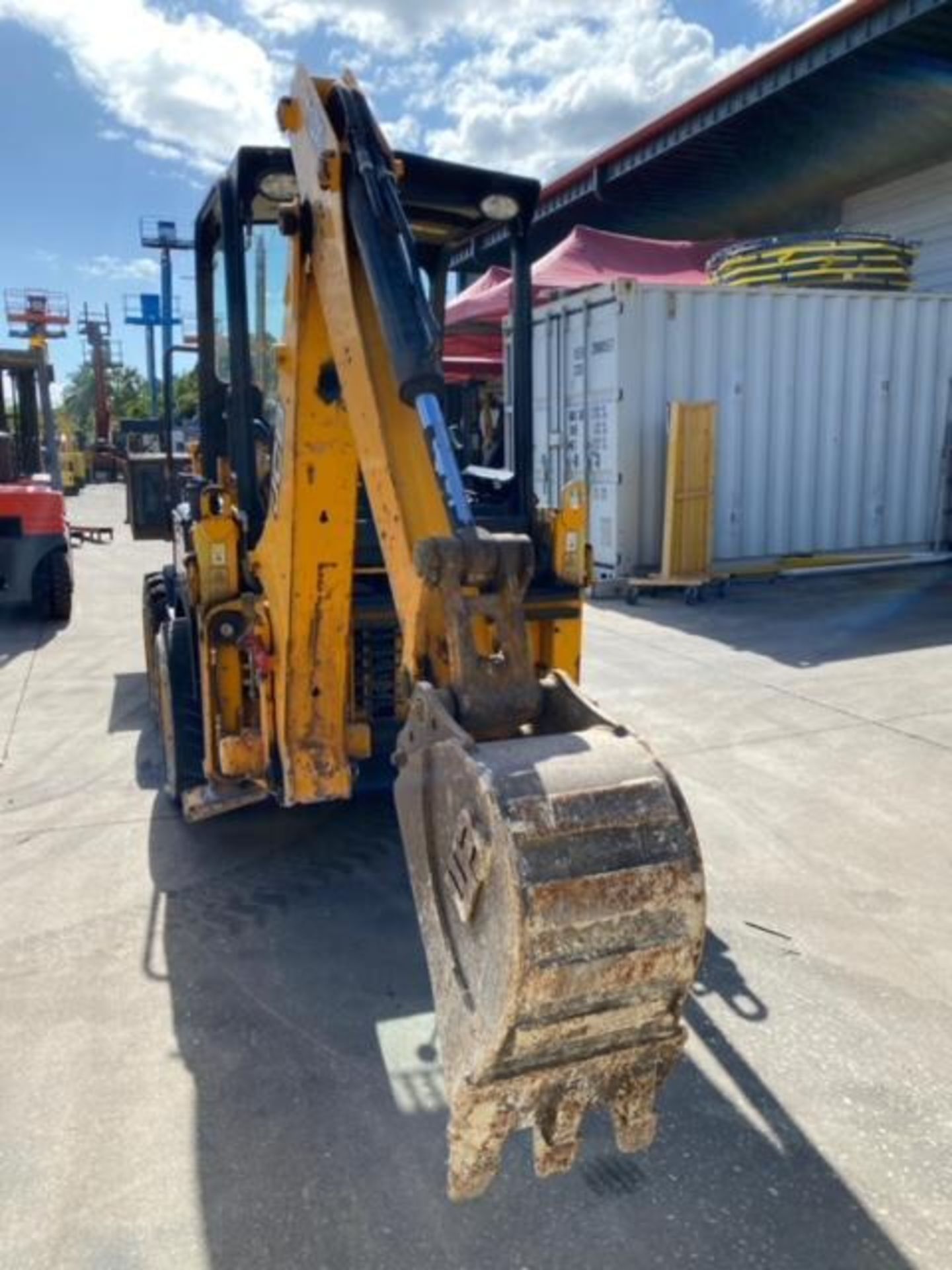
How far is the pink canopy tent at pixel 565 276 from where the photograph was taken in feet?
45.3

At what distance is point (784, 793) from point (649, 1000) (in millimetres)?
3352

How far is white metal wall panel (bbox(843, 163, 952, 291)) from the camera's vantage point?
14.6 m

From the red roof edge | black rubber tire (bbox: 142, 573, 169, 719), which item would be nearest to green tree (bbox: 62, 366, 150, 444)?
the red roof edge

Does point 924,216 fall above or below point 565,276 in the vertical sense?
above

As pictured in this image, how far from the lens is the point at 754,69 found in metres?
13.1

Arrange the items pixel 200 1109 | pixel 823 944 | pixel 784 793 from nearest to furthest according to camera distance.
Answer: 1. pixel 200 1109
2. pixel 823 944
3. pixel 784 793

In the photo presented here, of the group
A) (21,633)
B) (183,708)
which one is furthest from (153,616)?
(21,633)

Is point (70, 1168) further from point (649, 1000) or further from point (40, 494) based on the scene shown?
point (40, 494)

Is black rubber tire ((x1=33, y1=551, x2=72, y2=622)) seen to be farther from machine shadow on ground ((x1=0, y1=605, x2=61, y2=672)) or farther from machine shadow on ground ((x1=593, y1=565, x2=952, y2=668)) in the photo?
machine shadow on ground ((x1=593, y1=565, x2=952, y2=668))

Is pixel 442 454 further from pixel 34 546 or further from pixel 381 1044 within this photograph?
pixel 34 546

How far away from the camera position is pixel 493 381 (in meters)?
15.2

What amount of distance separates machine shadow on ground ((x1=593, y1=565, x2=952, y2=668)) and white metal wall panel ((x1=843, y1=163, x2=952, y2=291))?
543cm

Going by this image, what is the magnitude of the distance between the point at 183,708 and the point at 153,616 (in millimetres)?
2279

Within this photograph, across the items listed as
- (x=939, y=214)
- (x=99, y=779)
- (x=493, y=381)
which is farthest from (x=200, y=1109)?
(x=939, y=214)
